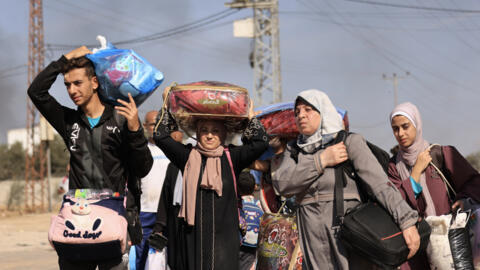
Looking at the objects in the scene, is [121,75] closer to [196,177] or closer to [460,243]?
[196,177]

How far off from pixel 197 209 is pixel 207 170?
0.30 m

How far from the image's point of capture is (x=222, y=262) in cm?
459

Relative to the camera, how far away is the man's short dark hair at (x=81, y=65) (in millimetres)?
4352

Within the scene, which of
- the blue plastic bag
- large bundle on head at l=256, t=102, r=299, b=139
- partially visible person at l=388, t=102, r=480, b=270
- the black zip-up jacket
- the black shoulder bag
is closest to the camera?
the black shoulder bag

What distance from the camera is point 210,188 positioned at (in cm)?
469

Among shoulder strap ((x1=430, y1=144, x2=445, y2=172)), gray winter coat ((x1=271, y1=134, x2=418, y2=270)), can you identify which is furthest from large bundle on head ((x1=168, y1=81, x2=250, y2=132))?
shoulder strap ((x1=430, y1=144, x2=445, y2=172))

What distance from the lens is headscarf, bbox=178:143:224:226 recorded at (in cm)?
466

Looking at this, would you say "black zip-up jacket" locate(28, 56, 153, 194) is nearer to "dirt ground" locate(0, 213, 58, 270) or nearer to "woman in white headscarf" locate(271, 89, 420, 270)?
"woman in white headscarf" locate(271, 89, 420, 270)

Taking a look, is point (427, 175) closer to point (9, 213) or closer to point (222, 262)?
point (222, 262)

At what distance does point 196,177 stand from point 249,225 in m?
2.16

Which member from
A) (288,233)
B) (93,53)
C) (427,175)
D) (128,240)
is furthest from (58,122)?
(427,175)

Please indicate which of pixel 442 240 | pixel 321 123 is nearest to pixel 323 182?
pixel 321 123

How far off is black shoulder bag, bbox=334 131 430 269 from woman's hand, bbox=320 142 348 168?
1.13ft

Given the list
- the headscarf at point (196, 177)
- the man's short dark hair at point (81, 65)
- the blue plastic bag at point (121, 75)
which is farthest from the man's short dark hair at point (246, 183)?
the man's short dark hair at point (81, 65)
